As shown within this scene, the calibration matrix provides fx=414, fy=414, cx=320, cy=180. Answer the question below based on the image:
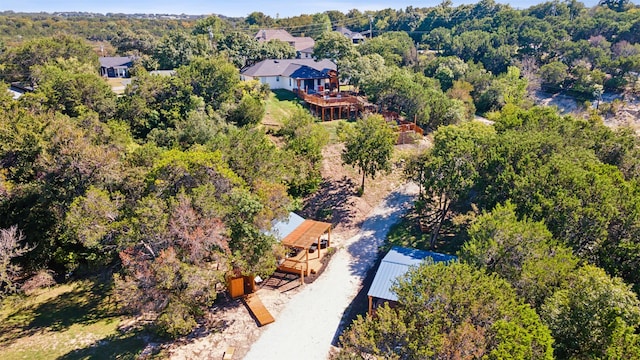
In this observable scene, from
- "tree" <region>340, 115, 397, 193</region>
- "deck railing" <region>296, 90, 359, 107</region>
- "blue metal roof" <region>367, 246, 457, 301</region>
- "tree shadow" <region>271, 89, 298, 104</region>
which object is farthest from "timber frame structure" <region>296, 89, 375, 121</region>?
"blue metal roof" <region>367, 246, 457, 301</region>

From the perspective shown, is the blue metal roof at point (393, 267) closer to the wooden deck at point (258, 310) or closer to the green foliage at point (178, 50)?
the wooden deck at point (258, 310)

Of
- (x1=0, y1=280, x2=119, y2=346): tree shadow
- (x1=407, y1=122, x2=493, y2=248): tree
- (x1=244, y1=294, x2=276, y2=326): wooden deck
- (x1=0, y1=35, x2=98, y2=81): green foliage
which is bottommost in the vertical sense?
(x1=0, y1=280, x2=119, y2=346): tree shadow

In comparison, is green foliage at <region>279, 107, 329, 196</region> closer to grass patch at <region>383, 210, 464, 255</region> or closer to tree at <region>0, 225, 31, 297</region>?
grass patch at <region>383, 210, 464, 255</region>

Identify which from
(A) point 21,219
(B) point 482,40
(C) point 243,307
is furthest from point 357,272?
(B) point 482,40

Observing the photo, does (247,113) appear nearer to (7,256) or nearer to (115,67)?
(7,256)

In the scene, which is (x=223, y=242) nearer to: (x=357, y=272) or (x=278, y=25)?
(x=357, y=272)

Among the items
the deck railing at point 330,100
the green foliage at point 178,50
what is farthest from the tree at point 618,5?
the green foliage at point 178,50
